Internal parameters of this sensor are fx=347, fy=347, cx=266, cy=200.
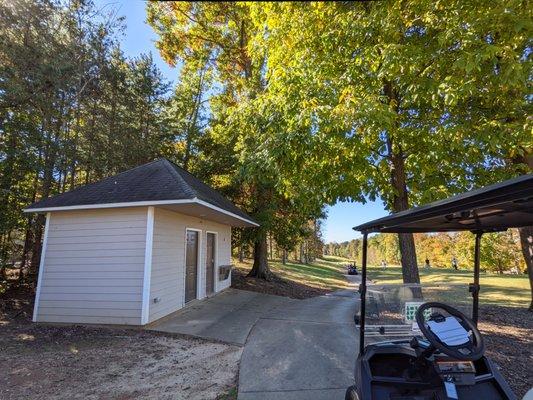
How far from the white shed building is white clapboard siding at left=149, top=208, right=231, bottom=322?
2 cm

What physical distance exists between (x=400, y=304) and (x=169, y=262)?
6758 mm

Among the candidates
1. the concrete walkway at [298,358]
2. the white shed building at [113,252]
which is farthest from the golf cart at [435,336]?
the white shed building at [113,252]

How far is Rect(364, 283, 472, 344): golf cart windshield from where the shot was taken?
353 centimetres

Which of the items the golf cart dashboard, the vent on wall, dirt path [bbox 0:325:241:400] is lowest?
dirt path [bbox 0:325:241:400]

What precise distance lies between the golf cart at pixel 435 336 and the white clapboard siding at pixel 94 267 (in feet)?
19.7

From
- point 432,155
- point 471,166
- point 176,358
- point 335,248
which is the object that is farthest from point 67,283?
point 335,248

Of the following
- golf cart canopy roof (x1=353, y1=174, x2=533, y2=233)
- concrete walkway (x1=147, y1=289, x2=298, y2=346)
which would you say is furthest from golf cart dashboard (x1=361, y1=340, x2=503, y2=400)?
concrete walkway (x1=147, y1=289, x2=298, y2=346)

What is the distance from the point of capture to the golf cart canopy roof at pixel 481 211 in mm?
1609

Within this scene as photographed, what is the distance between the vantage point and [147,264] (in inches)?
312

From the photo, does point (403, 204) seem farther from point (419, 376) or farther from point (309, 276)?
point (309, 276)

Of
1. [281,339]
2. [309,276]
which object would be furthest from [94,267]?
[309,276]

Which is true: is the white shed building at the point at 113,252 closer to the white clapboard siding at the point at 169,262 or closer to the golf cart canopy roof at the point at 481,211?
the white clapboard siding at the point at 169,262

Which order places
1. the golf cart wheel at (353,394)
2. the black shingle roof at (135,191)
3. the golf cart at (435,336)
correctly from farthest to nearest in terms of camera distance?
the black shingle roof at (135,191), the golf cart wheel at (353,394), the golf cart at (435,336)

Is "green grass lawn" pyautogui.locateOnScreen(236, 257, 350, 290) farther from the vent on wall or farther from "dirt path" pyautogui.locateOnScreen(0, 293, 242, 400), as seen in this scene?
"dirt path" pyautogui.locateOnScreen(0, 293, 242, 400)
